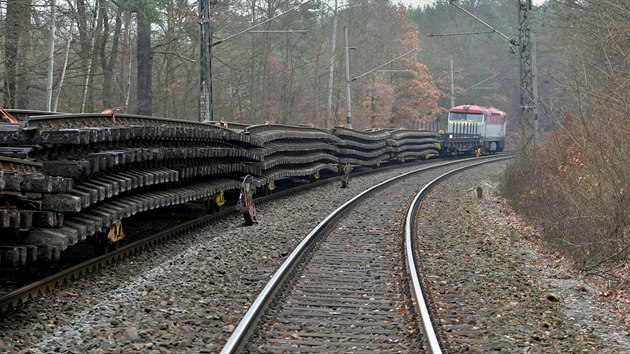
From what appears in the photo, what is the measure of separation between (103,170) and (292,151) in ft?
50.4

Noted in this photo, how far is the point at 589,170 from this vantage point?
15.8m

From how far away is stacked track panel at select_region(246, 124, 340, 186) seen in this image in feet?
74.1

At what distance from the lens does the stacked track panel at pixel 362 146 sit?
34.0m

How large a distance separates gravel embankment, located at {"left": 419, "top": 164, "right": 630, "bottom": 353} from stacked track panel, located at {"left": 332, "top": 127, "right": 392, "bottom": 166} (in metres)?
16.5

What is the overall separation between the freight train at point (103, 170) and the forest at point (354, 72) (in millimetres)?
5506

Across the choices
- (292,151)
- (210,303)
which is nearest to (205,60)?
(292,151)

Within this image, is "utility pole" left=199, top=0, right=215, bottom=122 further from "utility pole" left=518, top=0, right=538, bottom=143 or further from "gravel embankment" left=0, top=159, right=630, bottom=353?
"utility pole" left=518, top=0, right=538, bottom=143

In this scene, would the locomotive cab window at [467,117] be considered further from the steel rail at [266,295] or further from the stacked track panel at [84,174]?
the stacked track panel at [84,174]

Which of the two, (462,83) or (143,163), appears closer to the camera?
(143,163)

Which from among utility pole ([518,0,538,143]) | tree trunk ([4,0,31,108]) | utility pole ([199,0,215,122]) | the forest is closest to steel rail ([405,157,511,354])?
the forest

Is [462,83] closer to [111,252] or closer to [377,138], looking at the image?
[377,138]

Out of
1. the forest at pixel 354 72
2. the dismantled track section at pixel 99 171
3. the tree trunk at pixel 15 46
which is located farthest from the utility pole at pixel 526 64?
the tree trunk at pixel 15 46

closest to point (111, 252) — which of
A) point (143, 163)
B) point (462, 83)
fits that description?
point (143, 163)

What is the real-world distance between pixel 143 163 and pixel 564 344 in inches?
314
